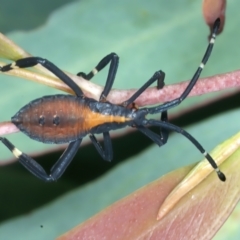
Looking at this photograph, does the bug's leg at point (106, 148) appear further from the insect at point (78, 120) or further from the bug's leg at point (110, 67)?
the bug's leg at point (110, 67)

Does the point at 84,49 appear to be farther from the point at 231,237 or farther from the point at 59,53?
the point at 231,237

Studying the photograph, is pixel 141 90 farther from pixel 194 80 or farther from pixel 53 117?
pixel 53 117

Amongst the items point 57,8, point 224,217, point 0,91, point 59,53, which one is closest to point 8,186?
point 0,91

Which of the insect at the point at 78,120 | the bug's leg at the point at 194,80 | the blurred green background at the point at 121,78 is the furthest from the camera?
the blurred green background at the point at 121,78

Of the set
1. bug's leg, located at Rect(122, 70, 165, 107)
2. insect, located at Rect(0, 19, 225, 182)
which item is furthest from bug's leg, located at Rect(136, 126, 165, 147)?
bug's leg, located at Rect(122, 70, 165, 107)

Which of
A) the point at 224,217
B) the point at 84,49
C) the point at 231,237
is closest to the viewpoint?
the point at 224,217

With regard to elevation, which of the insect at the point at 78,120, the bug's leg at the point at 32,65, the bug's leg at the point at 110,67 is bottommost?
the insect at the point at 78,120

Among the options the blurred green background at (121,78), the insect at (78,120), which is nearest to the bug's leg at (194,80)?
the insect at (78,120)
